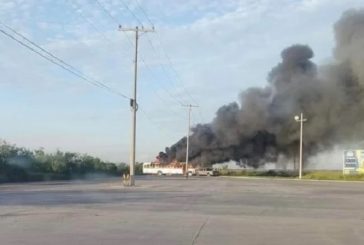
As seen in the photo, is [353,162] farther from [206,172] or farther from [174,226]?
[174,226]

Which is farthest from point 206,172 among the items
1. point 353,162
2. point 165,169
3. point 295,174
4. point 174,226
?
point 174,226

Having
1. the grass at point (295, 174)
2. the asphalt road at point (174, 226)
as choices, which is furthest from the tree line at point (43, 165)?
the asphalt road at point (174, 226)

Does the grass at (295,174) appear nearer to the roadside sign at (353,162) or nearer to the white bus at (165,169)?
the roadside sign at (353,162)

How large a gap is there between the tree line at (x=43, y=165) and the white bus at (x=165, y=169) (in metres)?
9.19

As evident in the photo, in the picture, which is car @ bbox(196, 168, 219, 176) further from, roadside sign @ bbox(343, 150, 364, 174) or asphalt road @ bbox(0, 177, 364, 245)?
asphalt road @ bbox(0, 177, 364, 245)

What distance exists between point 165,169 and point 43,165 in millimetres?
32464

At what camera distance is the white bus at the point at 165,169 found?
356 feet

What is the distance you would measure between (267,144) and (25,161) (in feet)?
141

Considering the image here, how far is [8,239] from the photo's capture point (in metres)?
13.0

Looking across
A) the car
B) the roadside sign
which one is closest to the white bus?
the car

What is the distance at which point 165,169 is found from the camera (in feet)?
367

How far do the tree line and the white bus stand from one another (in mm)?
9189

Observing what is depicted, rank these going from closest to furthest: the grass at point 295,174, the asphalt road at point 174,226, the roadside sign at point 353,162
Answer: the asphalt road at point 174,226 < the grass at point 295,174 < the roadside sign at point 353,162

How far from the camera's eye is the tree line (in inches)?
2808
